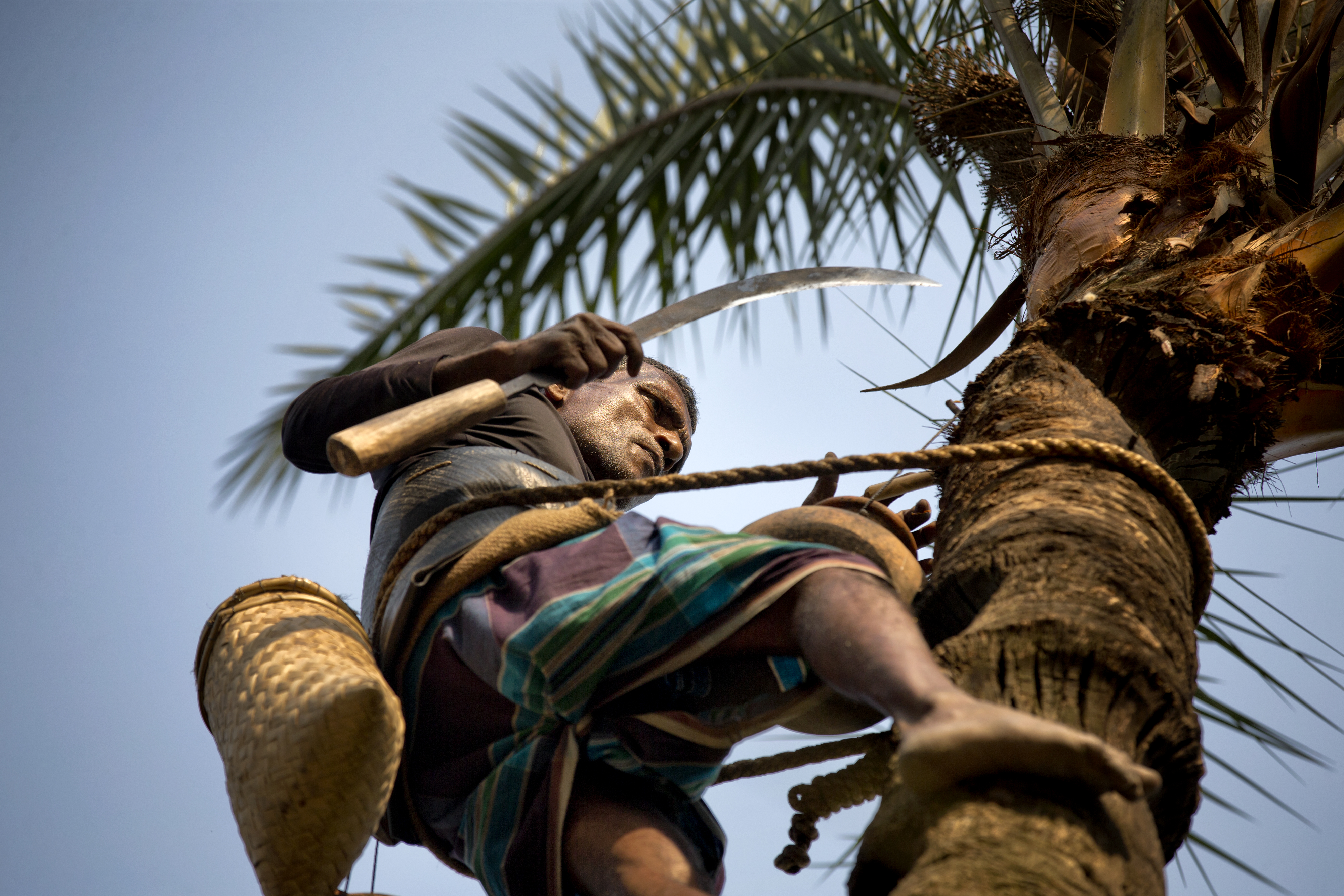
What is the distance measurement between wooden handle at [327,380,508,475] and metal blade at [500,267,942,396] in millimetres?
611

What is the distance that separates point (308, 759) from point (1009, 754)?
717 mm

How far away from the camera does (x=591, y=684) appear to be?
1297 mm

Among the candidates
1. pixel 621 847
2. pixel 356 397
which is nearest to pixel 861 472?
pixel 621 847

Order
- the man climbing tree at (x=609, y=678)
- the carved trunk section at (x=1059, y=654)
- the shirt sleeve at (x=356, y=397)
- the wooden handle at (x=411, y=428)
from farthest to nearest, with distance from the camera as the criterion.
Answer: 1. the shirt sleeve at (x=356, y=397)
2. the wooden handle at (x=411, y=428)
3. the man climbing tree at (x=609, y=678)
4. the carved trunk section at (x=1059, y=654)

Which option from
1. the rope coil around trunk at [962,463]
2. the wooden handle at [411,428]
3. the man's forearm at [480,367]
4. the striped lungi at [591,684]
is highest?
the man's forearm at [480,367]

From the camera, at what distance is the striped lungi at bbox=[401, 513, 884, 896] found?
1.27 m

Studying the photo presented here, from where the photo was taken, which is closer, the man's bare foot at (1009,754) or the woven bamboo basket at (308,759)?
the man's bare foot at (1009,754)

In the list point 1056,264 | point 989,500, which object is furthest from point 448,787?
point 1056,264

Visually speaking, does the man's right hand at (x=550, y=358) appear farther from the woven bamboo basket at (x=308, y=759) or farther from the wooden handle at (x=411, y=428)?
the woven bamboo basket at (x=308, y=759)

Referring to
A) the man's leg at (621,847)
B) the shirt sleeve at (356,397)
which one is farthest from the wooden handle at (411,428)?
the man's leg at (621,847)

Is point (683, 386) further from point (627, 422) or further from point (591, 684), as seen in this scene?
point (591, 684)

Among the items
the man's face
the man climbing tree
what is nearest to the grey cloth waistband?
the man climbing tree

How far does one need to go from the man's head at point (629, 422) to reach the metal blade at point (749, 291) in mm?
106

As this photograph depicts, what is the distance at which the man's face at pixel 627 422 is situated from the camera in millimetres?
2158
